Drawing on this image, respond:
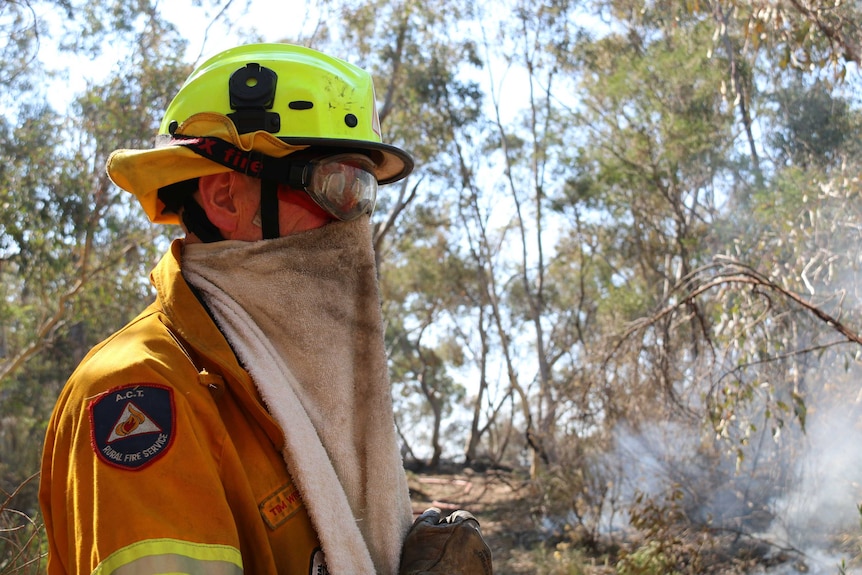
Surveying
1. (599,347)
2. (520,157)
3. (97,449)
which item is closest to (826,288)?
(599,347)

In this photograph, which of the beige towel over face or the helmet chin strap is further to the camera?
the helmet chin strap

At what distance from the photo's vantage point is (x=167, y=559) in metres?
1.13

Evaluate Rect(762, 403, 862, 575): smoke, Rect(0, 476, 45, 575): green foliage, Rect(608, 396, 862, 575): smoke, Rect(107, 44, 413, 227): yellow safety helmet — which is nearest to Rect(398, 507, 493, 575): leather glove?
Rect(107, 44, 413, 227): yellow safety helmet

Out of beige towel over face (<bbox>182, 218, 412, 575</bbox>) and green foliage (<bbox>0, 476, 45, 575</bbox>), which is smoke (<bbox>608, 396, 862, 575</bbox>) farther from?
beige towel over face (<bbox>182, 218, 412, 575</bbox>)

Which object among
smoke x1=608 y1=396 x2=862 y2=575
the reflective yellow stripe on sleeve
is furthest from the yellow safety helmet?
smoke x1=608 y1=396 x2=862 y2=575

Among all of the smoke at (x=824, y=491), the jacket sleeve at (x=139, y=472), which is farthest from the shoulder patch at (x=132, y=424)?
the smoke at (x=824, y=491)

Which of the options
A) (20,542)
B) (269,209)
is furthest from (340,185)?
(20,542)

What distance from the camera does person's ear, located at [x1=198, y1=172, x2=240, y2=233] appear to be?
1630 mm

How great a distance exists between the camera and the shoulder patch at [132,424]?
3.92 feet

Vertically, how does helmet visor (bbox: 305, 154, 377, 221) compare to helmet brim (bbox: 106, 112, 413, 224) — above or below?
below

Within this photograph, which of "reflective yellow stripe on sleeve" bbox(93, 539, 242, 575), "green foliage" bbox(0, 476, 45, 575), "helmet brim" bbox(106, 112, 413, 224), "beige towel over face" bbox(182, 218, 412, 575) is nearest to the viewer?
"reflective yellow stripe on sleeve" bbox(93, 539, 242, 575)

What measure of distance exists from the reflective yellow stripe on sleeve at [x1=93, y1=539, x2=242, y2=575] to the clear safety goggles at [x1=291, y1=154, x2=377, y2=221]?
0.72 m

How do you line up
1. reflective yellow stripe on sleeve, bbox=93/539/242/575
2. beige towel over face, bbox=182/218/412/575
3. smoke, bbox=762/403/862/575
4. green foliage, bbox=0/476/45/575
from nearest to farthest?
1. reflective yellow stripe on sleeve, bbox=93/539/242/575
2. beige towel over face, bbox=182/218/412/575
3. green foliage, bbox=0/476/45/575
4. smoke, bbox=762/403/862/575

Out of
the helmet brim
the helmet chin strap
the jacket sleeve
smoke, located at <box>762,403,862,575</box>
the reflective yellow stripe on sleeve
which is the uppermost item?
the helmet brim
